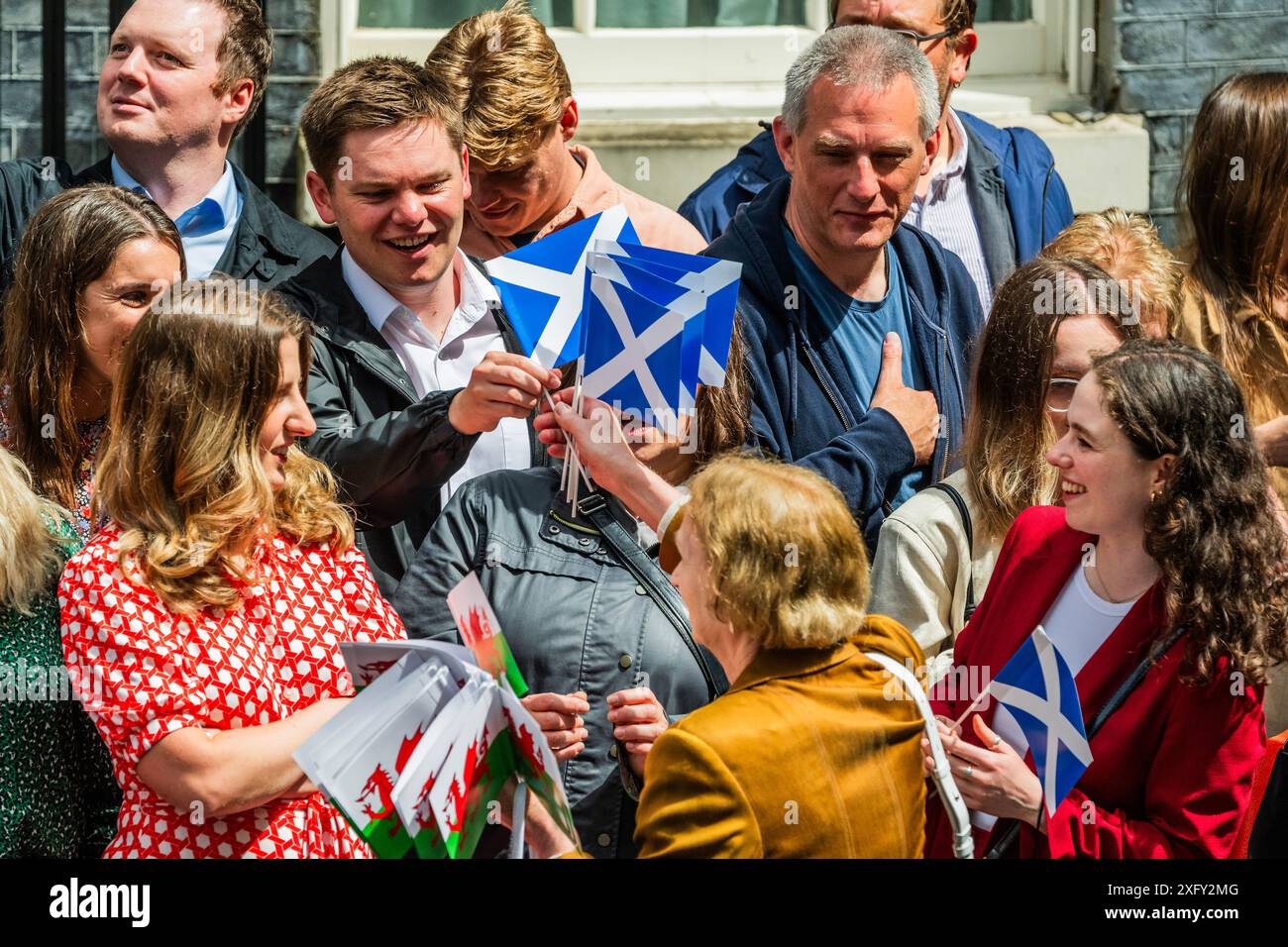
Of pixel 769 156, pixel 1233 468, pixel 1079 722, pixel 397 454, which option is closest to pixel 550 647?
pixel 397 454

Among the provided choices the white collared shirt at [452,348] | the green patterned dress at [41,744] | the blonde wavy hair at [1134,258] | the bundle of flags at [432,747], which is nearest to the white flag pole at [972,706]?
the bundle of flags at [432,747]

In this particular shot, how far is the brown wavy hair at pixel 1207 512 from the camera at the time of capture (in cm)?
304

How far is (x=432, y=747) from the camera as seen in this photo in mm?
2662

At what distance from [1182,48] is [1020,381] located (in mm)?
2855

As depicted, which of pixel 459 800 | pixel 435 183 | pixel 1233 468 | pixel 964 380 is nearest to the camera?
pixel 459 800

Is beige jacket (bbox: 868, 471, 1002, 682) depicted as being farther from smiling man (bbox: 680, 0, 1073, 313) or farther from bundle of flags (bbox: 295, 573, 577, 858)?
smiling man (bbox: 680, 0, 1073, 313)

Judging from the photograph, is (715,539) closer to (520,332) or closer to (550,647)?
(550,647)

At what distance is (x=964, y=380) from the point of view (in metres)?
4.28

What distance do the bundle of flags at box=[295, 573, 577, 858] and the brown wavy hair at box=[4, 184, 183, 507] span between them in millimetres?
1106

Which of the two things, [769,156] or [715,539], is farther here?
[769,156]

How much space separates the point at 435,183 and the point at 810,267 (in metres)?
0.91

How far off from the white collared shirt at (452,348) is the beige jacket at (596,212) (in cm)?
59
